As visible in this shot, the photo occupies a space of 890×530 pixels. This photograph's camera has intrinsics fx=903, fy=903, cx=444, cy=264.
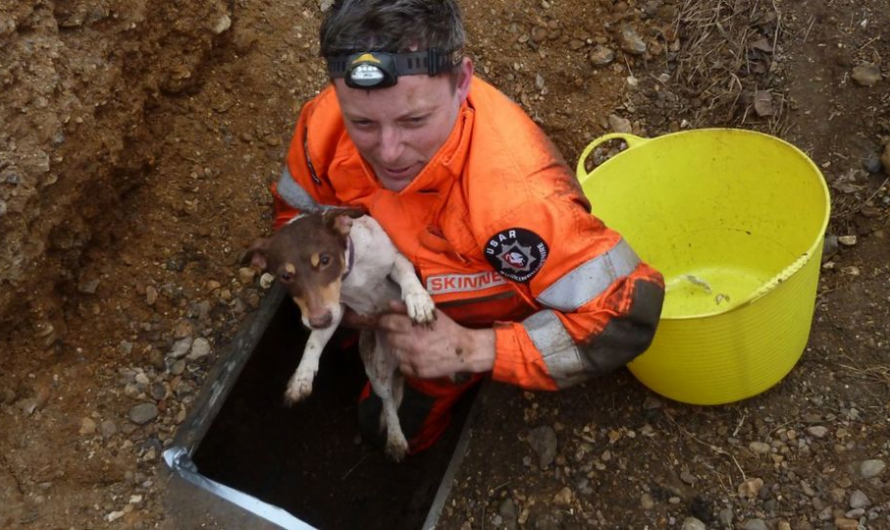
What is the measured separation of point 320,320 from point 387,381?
0.80 metres

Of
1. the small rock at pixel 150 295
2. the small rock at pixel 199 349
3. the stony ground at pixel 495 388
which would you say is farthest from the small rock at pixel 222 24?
the small rock at pixel 199 349

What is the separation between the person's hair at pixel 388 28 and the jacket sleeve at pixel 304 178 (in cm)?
65

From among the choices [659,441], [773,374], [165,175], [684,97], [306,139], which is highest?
[306,139]

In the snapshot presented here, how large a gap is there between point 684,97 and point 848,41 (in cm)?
72

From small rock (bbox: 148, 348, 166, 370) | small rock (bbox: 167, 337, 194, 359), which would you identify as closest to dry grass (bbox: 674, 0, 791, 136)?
small rock (bbox: 167, 337, 194, 359)

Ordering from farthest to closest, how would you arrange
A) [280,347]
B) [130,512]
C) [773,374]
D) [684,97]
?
1. [684,97]
2. [280,347]
3. [773,374]
4. [130,512]

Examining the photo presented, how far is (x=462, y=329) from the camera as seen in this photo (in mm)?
2637

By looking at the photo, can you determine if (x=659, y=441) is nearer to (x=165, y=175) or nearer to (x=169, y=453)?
(x=169, y=453)

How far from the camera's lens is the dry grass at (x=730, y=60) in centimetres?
400

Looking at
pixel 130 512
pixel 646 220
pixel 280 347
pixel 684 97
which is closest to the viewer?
pixel 130 512

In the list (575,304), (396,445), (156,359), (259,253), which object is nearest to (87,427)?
(156,359)

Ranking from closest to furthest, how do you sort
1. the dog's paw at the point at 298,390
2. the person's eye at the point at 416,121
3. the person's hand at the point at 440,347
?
1. the person's eye at the point at 416,121
2. the person's hand at the point at 440,347
3. the dog's paw at the point at 298,390

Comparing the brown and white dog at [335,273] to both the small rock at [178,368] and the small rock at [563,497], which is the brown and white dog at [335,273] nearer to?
the small rock at [178,368]

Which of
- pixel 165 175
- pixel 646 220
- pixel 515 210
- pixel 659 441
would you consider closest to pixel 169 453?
pixel 165 175
